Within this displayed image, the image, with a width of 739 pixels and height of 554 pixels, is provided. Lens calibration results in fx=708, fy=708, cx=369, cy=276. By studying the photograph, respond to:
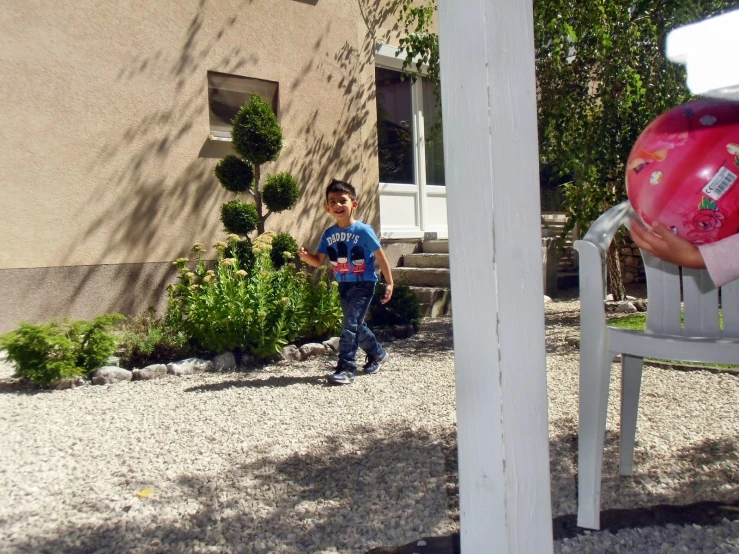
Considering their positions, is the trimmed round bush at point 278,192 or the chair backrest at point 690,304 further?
the trimmed round bush at point 278,192

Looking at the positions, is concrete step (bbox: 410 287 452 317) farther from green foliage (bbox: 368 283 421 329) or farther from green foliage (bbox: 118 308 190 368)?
green foliage (bbox: 118 308 190 368)

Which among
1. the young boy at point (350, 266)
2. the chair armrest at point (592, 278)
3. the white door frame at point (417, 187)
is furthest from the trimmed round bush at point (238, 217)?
the chair armrest at point (592, 278)

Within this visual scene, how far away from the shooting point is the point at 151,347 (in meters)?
5.53

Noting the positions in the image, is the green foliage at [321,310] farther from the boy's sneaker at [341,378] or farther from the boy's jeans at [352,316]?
the boy's sneaker at [341,378]

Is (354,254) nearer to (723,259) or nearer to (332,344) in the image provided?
(332,344)

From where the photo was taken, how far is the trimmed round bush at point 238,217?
655cm

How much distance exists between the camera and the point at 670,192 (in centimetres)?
183

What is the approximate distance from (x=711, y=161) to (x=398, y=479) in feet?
5.99

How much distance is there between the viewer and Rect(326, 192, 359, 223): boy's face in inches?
200

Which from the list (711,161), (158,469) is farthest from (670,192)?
(158,469)

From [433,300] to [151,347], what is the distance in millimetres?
3739

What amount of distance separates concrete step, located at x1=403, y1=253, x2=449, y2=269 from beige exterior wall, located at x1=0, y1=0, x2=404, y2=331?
1.59 metres

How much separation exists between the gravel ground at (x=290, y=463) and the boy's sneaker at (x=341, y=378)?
11 centimetres

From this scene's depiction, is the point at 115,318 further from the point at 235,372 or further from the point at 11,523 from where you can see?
the point at 11,523
